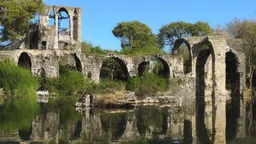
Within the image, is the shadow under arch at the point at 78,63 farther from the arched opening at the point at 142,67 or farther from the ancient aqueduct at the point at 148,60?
→ the arched opening at the point at 142,67

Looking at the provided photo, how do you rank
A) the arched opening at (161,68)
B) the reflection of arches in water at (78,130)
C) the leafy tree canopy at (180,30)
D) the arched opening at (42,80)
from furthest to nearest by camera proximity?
the leafy tree canopy at (180,30)
the arched opening at (161,68)
the arched opening at (42,80)
the reflection of arches in water at (78,130)

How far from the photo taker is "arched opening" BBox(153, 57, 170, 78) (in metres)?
40.9

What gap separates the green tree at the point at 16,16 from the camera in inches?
1596

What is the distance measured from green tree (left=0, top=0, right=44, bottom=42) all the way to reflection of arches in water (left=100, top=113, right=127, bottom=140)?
23.1 metres

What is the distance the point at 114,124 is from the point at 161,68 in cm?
2638

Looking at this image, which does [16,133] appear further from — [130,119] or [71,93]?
A: [71,93]

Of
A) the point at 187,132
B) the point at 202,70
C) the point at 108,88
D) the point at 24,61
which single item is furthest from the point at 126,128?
the point at 202,70

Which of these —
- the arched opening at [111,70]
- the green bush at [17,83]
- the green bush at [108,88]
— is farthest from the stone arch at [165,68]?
the green bush at [17,83]

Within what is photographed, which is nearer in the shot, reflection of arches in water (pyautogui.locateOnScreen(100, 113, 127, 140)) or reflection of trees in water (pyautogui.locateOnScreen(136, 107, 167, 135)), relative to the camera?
reflection of arches in water (pyautogui.locateOnScreen(100, 113, 127, 140))

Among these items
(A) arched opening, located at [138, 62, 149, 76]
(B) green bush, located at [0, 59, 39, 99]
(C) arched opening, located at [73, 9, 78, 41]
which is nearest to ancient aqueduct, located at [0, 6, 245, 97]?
(A) arched opening, located at [138, 62, 149, 76]

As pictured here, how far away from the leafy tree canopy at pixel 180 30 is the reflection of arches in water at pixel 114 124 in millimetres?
51458

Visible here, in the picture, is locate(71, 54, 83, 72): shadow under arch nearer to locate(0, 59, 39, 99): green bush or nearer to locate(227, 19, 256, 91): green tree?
locate(0, 59, 39, 99): green bush

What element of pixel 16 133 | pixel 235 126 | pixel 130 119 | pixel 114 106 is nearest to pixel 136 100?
pixel 114 106

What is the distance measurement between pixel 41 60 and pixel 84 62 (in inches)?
143
